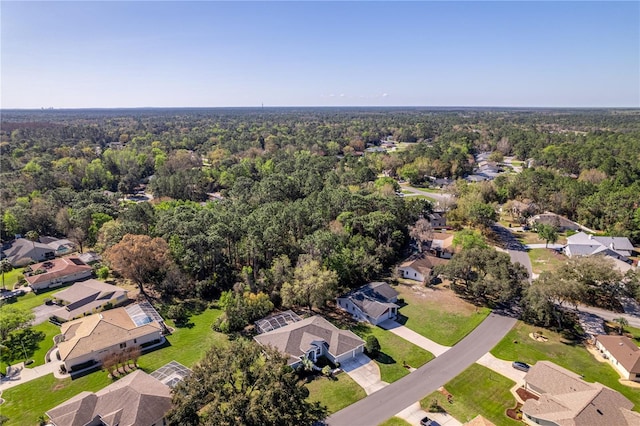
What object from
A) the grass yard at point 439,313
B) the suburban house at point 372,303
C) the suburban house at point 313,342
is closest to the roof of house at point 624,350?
the grass yard at point 439,313

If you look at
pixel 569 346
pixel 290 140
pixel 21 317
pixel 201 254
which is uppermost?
pixel 290 140

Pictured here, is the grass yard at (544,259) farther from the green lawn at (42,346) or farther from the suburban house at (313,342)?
the green lawn at (42,346)

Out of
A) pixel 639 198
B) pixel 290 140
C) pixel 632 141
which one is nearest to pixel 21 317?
pixel 639 198

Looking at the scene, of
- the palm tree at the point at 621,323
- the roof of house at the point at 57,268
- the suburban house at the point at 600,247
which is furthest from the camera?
the suburban house at the point at 600,247

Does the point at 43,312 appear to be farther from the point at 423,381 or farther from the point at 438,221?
the point at 438,221

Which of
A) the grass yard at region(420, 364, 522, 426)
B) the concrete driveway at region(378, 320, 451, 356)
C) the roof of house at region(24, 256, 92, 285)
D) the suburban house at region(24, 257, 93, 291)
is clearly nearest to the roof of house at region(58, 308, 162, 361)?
the suburban house at region(24, 257, 93, 291)

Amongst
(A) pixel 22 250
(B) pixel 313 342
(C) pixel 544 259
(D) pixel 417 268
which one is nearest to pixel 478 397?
(B) pixel 313 342

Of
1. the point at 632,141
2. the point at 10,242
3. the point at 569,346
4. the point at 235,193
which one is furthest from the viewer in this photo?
the point at 632,141

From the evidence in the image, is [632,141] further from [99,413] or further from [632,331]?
[99,413]
